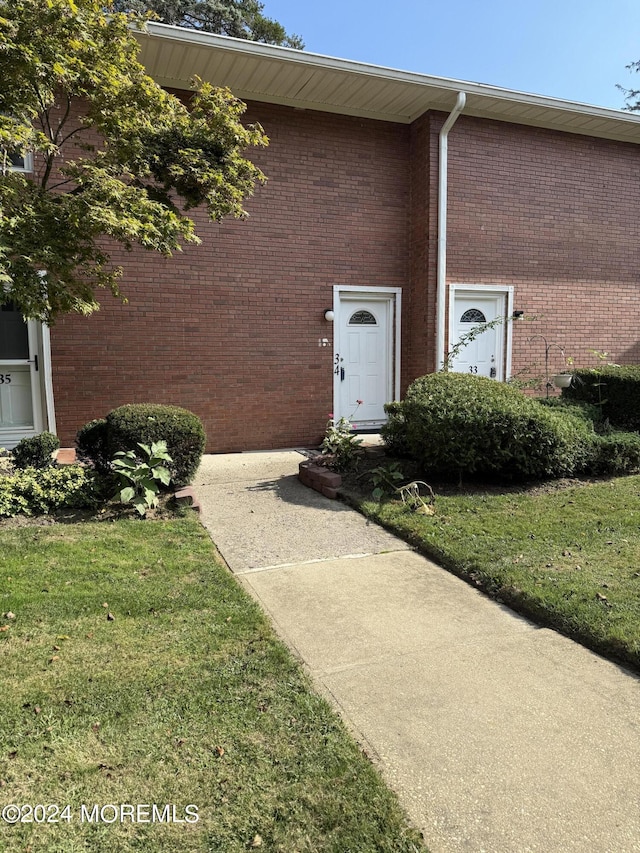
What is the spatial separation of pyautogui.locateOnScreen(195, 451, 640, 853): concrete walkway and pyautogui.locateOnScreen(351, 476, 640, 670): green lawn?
0.14m

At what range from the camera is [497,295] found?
9.66 m

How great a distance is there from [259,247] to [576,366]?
19.3 ft

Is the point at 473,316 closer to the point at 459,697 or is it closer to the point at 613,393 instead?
the point at 613,393

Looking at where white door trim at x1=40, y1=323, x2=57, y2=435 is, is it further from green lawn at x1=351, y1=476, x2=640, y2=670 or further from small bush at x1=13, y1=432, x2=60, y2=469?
green lawn at x1=351, y1=476, x2=640, y2=670

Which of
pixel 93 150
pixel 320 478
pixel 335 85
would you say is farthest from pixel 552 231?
pixel 93 150

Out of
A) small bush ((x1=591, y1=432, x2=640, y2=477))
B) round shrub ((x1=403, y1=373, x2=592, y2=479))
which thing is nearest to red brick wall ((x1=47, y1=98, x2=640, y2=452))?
round shrub ((x1=403, y1=373, x2=592, y2=479))

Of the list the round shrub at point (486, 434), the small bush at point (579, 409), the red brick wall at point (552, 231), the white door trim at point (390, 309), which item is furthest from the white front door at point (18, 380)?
the small bush at point (579, 409)

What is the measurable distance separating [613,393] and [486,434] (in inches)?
116

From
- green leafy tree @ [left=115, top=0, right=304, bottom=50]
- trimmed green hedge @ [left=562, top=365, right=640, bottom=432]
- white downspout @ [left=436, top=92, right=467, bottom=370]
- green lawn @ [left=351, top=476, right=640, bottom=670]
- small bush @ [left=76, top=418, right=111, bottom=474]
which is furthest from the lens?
green leafy tree @ [left=115, top=0, right=304, bottom=50]

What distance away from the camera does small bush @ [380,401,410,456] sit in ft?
21.7

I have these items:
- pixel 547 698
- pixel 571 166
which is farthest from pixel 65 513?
pixel 571 166

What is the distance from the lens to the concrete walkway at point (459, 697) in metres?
1.96

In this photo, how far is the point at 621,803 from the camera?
2.01 m

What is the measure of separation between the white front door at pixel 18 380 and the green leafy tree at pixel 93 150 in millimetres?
2667
